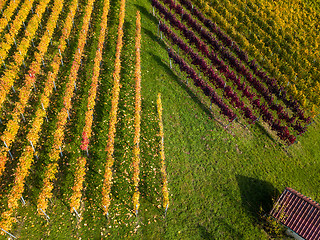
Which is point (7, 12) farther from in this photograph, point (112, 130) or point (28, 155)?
point (112, 130)

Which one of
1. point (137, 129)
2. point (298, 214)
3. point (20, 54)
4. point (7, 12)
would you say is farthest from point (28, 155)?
point (298, 214)

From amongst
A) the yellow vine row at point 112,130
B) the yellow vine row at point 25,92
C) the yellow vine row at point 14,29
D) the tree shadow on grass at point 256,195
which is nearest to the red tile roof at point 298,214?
the tree shadow on grass at point 256,195

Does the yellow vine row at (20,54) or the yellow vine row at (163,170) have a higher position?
the yellow vine row at (163,170)

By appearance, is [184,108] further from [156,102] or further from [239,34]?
[239,34]

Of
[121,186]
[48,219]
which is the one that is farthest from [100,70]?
[48,219]

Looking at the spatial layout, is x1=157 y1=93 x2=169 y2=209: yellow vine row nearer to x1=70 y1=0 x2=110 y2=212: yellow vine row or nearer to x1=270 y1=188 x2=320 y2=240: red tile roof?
x1=70 y1=0 x2=110 y2=212: yellow vine row

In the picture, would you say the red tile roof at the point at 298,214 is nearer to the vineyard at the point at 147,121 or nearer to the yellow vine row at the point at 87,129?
the vineyard at the point at 147,121

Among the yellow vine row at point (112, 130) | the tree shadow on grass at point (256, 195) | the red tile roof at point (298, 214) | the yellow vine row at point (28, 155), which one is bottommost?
the yellow vine row at point (28, 155)

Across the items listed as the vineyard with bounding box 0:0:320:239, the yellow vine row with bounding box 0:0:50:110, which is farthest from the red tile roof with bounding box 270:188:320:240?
the yellow vine row with bounding box 0:0:50:110
